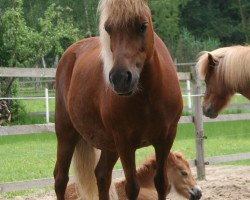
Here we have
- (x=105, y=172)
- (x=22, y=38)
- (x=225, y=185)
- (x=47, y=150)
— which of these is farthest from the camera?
(x=22, y=38)

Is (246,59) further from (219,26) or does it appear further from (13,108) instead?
(219,26)

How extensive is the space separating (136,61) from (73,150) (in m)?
2.06

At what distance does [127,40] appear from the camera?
3480 millimetres

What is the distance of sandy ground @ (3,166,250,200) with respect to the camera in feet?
22.9

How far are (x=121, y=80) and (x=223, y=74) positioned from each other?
342cm

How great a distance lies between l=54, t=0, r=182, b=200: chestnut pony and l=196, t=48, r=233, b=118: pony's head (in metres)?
1.99

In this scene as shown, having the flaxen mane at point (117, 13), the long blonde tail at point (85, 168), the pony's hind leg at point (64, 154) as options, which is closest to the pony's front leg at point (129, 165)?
the flaxen mane at point (117, 13)

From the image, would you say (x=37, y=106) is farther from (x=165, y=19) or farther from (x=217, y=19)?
(x=217, y=19)

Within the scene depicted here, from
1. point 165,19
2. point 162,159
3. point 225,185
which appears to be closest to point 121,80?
point 162,159

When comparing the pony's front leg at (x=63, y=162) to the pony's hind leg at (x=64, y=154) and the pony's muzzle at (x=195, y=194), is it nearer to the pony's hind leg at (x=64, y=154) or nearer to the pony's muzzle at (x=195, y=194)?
the pony's hind leg at (x=64, y=154)

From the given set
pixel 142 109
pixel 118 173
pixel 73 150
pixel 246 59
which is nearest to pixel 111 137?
pixel 142 109

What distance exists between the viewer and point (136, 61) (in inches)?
136

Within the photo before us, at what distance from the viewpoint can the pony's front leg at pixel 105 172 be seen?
5.18 meters

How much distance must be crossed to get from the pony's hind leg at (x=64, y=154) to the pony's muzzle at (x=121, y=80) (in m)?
2.00
